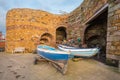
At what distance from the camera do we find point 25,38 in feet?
29.4

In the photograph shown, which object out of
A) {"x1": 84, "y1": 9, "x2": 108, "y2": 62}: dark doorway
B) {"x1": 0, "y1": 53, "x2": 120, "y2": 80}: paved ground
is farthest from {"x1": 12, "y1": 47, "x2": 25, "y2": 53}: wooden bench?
{"x1": 84, "y1": 9, "x2": 108, "y2": 62}: dark doorway

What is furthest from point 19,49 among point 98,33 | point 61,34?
point 98,33

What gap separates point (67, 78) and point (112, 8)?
3.77 m

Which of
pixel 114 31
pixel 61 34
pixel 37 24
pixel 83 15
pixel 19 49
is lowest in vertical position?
pixel 19 49

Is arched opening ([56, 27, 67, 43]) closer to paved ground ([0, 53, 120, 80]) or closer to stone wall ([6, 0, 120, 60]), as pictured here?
stone wall ([6, 0, 120, 60])

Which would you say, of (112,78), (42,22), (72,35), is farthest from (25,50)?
(112,78)

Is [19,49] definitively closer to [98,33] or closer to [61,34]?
[61,34]

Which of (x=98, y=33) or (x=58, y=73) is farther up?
(x=98, y=33)

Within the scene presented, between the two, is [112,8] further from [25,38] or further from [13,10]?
[13,10]

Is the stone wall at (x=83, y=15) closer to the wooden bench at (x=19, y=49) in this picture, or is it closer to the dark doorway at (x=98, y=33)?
the dark doorway at (x=98, y=33)

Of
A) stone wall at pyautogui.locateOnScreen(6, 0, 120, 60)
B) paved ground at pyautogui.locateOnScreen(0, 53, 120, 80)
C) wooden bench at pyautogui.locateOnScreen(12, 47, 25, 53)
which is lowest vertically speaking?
paved ground at pyautogui.locateOnScreen(0, 53, 120, 80)

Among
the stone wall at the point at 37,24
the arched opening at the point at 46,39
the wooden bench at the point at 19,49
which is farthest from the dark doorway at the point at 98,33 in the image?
the wooden bench at the point at 19,49

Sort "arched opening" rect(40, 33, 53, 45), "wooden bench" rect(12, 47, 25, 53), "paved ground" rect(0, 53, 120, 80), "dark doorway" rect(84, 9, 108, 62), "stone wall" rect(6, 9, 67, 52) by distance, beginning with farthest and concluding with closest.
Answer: "arched opening" rect(40, 33, 53, 45) < "stone wall" rect(6, 9, 67, 52) < "wooden bench" rect(12, 47, 25, 53) < "dark doorway" rect(84, 9, 108, 62) < "paved ground" rect(0, 53, 120, 80)

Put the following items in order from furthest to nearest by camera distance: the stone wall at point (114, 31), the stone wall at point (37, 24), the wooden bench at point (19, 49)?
the wooden bench at point (19, 49) < the stone wall at point (37, 24) < the stone wall at point (114, 31)
